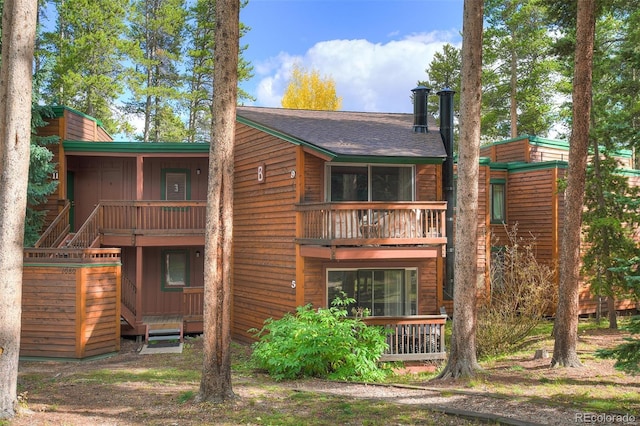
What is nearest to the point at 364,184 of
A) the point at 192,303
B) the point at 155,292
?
the point at 192,303

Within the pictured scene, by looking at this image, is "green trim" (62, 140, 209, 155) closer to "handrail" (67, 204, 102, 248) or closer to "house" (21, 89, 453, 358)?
"house" (21, 89, 453, 358)

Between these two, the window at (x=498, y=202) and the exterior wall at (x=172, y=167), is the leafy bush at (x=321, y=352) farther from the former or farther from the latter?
the window at (x=498, y=202)

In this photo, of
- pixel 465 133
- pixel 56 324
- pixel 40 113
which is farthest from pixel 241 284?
pixel 465 133

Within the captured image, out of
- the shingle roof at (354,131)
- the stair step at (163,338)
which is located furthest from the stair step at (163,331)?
the shingle roof at (354,131)

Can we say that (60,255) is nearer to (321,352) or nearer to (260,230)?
(260,230)

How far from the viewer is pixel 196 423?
322 inches

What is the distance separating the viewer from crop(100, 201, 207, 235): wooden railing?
17.4m

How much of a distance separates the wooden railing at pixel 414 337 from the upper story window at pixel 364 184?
11.5 feet

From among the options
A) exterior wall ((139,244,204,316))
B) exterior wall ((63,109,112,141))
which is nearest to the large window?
exterior wall ((139,244,204,316))

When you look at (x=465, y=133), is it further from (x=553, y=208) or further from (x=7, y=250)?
(x=553, y=208)

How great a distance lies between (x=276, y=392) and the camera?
10.4m

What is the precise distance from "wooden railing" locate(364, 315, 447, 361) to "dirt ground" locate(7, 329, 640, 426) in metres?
0.84

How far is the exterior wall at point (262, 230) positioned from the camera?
15.6m

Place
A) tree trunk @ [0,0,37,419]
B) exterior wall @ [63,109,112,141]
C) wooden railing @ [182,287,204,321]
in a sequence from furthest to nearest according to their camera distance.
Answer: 1. exterior wall @ [63,109,112,141]
2. wooden railing @ [182,287,204,321]
3. tree trunk @ [0,0,37,419]
